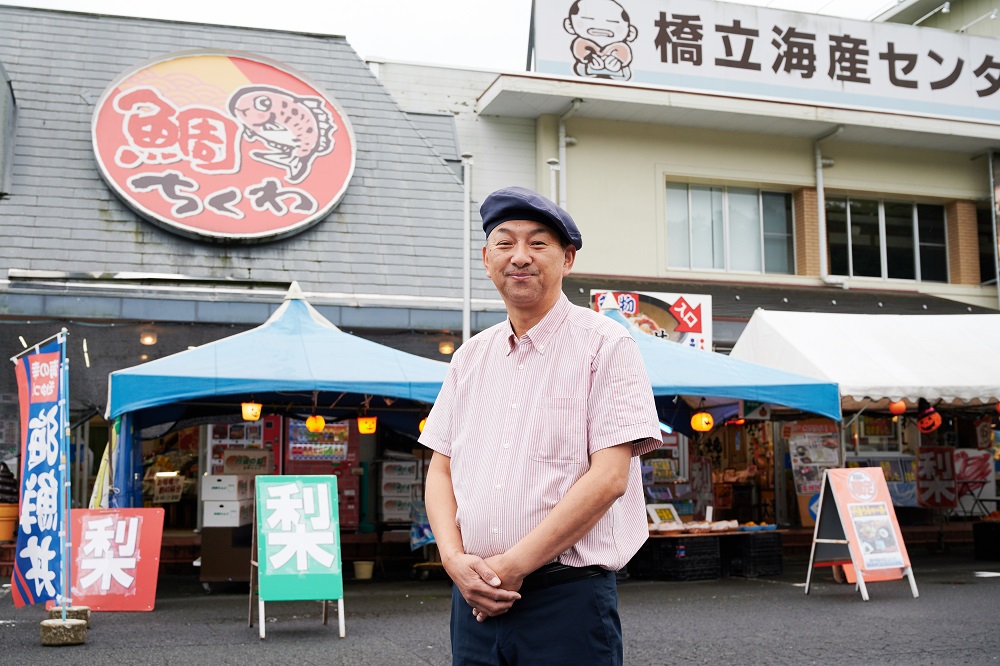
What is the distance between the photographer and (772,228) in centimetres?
1834

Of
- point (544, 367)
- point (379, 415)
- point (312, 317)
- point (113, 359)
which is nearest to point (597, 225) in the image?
point (379, 415)

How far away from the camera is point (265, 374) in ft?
32.9

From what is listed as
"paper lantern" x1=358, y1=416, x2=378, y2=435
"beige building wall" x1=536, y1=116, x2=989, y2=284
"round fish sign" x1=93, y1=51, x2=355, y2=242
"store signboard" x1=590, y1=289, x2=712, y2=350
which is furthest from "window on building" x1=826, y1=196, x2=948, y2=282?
"paper lantern" x1=358, y1=416, x2=378, y2=435

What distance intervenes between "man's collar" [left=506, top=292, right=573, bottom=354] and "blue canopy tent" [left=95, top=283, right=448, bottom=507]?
24.0ft

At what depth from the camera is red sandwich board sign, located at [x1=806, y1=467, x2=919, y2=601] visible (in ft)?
35.3

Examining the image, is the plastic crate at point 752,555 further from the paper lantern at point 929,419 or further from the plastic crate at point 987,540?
the plastic crate at point 987,540

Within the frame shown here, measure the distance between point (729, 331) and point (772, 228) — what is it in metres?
3.37

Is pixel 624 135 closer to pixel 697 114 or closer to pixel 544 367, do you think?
pixel 697 114

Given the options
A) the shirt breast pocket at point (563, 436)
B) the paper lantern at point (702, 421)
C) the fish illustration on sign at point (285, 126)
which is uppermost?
the fish illustration on sign at point (285, 126)

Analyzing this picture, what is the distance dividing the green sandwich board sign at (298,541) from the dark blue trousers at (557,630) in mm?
5985

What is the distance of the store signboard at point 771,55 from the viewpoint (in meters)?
Result: 16.7

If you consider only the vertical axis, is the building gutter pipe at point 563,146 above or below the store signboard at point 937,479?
above

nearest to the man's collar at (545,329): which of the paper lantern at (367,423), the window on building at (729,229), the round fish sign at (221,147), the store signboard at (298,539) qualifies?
the store signboard at (298,539)

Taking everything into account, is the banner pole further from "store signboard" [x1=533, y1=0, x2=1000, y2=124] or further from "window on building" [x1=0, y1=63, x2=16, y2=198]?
"store signboard" [x1=533, y1=0, x2=1000, y2=124]
